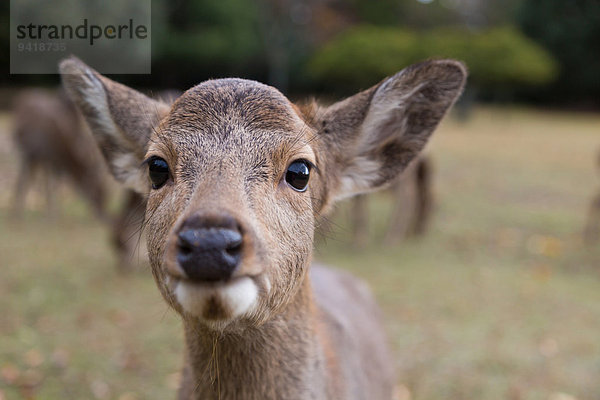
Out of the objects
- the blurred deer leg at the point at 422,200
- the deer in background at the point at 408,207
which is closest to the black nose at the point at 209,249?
the deer in background at the point at 408,207

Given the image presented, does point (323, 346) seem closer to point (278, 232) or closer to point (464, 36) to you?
point (278, 232)

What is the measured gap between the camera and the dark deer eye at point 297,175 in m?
2.31

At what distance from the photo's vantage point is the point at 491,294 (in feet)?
23.6

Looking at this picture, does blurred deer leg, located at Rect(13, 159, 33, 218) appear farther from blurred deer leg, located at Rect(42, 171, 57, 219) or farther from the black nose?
the black nose

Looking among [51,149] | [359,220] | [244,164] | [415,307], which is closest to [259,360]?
[244,164]

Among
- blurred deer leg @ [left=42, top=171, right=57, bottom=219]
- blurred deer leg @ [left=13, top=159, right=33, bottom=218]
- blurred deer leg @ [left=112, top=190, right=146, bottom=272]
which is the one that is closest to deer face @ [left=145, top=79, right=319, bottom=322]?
blurred deer leg @ [left=112, top=190, right=146, bottom=272]

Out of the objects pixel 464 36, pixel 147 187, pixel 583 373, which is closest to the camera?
pixel 147 187

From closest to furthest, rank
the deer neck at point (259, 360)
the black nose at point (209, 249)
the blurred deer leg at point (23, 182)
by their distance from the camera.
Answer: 1. the black nose at point (209, 249)
2. the deer neck at point (259, 360)
3. the blurred deer leg at point (23, 182)

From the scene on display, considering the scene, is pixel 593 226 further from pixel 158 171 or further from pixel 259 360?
pixel 158 171

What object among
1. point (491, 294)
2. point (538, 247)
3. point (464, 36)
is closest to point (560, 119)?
point (464, 36)

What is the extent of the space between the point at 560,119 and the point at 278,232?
37.6 m

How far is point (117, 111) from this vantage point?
2906 mm

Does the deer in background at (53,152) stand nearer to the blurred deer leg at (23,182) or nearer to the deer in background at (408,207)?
the blurred deer leg at (23,182)

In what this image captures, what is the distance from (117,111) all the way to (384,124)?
1443 millimetres
